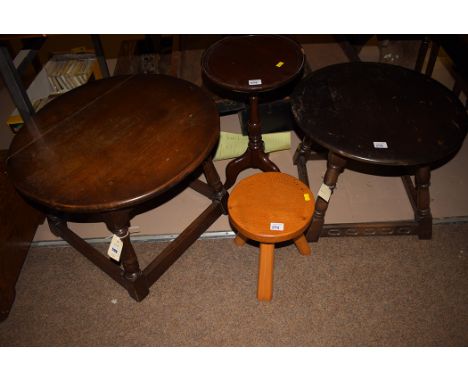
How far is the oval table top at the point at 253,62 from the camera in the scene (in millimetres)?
1734

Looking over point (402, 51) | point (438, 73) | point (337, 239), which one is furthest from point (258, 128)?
point (438, 73)

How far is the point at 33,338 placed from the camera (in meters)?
1.72

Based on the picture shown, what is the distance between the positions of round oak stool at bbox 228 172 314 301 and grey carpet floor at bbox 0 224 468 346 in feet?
0.57

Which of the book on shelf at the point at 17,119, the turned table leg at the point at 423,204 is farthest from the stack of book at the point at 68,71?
the turned table leg at the point at 423,204

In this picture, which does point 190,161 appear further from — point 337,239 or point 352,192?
point 352,192

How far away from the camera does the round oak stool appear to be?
1.56 metres

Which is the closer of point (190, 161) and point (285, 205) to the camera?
point (190, 161)

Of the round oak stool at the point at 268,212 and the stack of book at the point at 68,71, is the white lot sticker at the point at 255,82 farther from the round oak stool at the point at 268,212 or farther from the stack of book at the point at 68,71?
the stack of book at the point at 68,71

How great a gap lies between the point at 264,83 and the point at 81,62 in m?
1.77

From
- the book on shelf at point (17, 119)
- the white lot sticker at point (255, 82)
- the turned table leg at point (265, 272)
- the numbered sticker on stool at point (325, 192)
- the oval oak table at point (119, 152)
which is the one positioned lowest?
the turned table leg at point (265, 272)

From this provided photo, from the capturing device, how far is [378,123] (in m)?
1.59

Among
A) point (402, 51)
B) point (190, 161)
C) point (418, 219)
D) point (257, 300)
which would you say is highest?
point (190, 161)

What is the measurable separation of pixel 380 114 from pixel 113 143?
1.12 meters

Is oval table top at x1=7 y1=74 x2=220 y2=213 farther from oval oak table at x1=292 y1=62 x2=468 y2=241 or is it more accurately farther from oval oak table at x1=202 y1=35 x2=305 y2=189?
oval oak table at x1=292 y1=62 x2=468 y2=241
